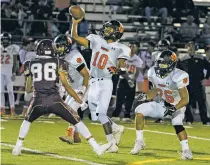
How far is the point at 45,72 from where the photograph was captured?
9.33 m

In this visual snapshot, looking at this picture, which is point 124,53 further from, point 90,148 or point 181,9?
point 181,9

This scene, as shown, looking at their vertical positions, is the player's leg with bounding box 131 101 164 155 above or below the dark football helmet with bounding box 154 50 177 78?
below

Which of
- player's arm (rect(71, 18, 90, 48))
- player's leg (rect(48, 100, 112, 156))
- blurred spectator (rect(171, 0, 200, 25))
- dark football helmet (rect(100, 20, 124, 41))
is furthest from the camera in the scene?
blurred spectator (rect(171, 0, 200, 25))

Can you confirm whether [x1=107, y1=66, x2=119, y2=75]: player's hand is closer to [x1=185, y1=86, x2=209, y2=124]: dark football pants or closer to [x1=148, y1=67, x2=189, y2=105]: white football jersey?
[x1=148, y1=67, x2=189, y2=105]: white football jersey

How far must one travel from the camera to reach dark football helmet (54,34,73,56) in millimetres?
10828

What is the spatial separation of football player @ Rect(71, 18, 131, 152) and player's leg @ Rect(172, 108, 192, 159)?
99 cm

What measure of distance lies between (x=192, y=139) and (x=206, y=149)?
1353mm

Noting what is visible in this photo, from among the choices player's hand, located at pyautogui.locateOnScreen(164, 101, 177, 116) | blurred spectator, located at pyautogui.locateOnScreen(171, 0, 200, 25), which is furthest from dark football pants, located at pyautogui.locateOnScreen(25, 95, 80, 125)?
blurred spectator, located at pyautogui.locateOnScreen(171, 0, 200, 25)

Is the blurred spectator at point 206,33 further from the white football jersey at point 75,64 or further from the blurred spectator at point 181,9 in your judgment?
the white football jersey at point 75,64

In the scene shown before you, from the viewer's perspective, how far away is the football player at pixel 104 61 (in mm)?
10375

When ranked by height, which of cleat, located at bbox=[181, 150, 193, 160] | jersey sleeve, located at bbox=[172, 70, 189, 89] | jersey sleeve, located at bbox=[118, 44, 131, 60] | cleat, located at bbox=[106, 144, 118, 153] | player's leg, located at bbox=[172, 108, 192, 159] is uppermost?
jersey sleeve, located at bbox=[118, 44, 131, 60]

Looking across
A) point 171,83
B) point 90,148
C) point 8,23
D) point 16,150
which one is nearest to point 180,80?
point 171,83

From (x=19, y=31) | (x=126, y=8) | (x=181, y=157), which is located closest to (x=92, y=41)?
(x=181, y=157)

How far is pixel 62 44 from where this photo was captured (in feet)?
35.7
